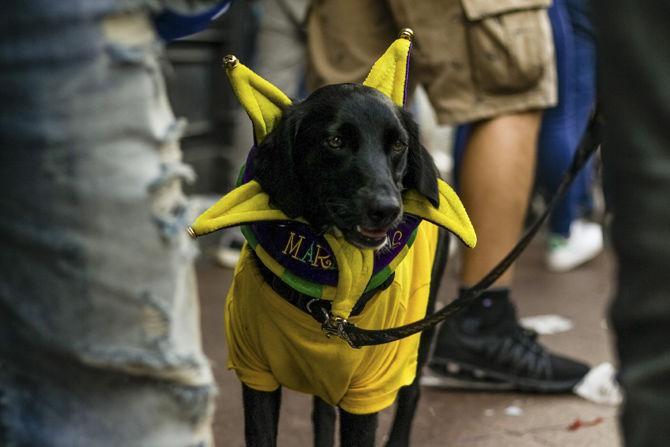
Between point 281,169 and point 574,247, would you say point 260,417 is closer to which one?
point 281,169

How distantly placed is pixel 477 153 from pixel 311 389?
Result: 129cm

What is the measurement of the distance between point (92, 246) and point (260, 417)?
45.7 inches

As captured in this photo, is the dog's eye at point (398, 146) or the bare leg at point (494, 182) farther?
the bare leg at point (494, 182)

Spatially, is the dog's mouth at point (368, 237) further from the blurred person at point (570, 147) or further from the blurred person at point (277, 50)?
the blurred person at point (277, 50)

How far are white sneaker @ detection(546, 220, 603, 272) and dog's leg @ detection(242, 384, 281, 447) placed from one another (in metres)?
3.58

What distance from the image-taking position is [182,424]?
165 centimetres

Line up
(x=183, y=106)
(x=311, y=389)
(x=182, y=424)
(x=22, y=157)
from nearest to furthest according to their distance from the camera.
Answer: (x=22, y=157) < (x=182, y=424) < (x=311, y=389) < (x=183, y=106)

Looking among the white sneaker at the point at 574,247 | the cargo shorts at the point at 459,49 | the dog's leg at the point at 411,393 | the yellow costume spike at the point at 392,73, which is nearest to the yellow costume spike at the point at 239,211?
the yellow costume spike at the point at 392,73

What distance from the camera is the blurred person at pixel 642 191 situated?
1.28 metres

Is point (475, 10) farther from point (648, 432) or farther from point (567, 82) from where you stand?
point (648, 432)

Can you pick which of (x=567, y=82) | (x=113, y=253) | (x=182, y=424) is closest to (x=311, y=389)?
(x=182, y=424)

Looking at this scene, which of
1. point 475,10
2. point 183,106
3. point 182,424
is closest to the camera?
point 182,424

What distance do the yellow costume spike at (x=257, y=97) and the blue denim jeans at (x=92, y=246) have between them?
2.64 ft

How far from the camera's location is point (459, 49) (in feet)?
11.5
